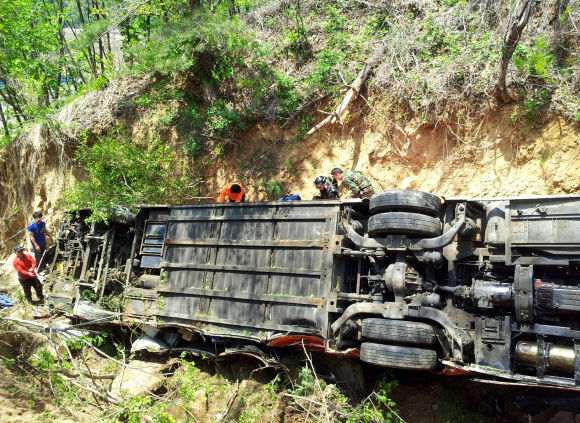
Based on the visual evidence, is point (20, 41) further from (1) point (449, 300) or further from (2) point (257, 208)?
(1) point (449, 300)

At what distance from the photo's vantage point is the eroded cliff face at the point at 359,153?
24.4ft

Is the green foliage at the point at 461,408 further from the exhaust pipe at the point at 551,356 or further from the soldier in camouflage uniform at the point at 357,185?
the soldier in camouflage uniform at the point at 357,185

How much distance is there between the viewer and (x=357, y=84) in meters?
9.36

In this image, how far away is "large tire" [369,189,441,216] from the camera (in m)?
5.74

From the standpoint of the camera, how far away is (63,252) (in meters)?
9.72

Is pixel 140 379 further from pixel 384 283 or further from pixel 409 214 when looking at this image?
pixel 409 214

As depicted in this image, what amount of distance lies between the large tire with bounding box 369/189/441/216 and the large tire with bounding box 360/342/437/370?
5.27 feet

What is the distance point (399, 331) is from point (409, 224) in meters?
1.23

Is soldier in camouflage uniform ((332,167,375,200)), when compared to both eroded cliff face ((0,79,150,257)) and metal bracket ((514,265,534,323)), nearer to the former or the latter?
metal bracket ((514,265,534,323))

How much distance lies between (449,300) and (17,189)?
1444 cm

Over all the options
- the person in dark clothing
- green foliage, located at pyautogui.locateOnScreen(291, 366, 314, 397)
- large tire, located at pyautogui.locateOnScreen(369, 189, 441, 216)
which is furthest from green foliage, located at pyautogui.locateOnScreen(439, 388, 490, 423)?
the person in dark clothing

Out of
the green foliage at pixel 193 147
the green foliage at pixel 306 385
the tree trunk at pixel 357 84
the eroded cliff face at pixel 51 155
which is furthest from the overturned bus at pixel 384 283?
the eroded cliff face at pixel 51 155

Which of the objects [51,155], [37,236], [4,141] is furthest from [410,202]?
[4,141]

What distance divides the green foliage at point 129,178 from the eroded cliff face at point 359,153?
84 centimetres
